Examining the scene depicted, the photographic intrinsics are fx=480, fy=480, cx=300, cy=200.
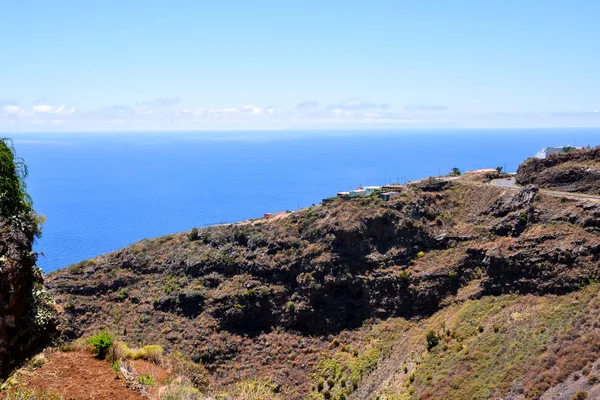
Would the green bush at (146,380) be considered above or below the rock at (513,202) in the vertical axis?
below

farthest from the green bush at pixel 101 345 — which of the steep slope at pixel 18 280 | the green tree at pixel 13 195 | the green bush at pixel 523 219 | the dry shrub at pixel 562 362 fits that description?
the green bush at pixel 523 219

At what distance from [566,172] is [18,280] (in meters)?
48.8

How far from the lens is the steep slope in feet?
38.8

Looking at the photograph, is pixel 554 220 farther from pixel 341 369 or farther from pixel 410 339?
pixel 341 369

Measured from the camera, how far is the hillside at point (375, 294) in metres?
31.0

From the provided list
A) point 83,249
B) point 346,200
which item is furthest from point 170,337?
point 83,249

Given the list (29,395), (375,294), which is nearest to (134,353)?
(29,395)

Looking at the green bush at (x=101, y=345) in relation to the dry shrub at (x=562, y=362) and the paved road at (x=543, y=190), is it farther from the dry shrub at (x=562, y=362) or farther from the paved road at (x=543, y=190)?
the paved road at (x=543, y=190)

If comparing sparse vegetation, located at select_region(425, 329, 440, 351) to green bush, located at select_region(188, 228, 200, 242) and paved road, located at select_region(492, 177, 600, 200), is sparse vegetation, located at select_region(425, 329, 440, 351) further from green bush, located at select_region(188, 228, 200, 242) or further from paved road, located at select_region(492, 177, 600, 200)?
green bush, located at select_region(188, 228, 200, 242)

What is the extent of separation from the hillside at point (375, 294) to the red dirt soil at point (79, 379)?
69.1 feet

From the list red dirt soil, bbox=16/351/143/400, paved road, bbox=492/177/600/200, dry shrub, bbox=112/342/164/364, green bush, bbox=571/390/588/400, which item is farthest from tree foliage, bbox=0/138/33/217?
paved road, bbox=492/177/600/200

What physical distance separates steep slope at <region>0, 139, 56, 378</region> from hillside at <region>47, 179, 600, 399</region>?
22.8 meters

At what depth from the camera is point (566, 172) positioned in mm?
47375

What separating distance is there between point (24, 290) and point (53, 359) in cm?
207
